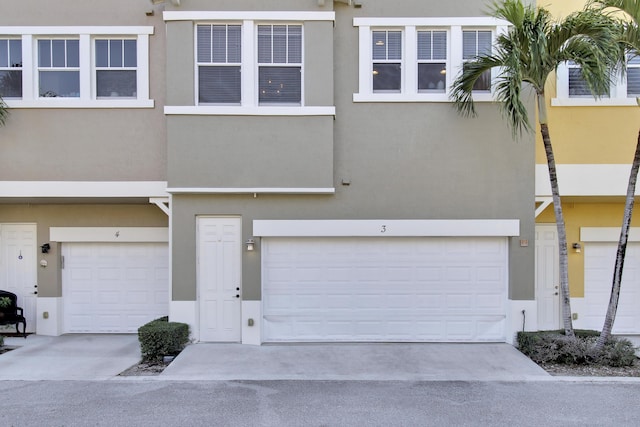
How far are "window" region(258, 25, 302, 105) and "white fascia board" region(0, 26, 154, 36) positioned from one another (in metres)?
2.50

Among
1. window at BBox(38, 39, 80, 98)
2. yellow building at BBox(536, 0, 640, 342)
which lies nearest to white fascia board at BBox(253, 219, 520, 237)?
yellow building at BBox(536, 0, 640, 342)

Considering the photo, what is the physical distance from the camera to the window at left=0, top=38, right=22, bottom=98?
848cm

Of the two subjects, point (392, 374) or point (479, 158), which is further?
point (479, 158)

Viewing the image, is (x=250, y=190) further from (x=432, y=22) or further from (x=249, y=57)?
(x=432, y=22)

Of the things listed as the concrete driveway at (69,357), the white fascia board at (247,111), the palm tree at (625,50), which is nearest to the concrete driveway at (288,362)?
the concrete driveway at (69,357)

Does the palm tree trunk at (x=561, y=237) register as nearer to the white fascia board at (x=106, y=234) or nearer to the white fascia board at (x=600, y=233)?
the white fascia board at (x=600, y=233)

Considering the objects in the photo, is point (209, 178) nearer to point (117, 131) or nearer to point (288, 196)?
point (288, 196)

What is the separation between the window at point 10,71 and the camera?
8484mm

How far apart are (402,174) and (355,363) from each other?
3756 mm

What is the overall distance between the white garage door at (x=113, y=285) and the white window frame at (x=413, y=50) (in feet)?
19.5

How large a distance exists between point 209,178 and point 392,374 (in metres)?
4.96

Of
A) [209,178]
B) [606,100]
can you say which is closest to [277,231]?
[209,178]

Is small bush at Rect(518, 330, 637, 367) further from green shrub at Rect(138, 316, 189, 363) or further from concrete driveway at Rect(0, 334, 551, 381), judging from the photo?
green shrub at Rect(138, 316, 189, 363)

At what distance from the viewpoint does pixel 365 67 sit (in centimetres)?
820
